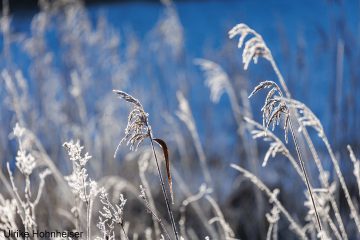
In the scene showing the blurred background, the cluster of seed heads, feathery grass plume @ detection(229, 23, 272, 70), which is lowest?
the cluster of seed heads

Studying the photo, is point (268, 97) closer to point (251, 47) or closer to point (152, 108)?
point (251, 47)

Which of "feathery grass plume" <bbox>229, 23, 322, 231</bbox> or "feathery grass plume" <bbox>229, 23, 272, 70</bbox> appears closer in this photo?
"feathery grass plume" <bbox>229, 23, 322, 231</bbox>

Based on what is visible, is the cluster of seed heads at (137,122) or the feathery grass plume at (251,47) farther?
the feathery grass plume at (251,47)

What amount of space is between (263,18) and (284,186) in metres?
Result: 8.08

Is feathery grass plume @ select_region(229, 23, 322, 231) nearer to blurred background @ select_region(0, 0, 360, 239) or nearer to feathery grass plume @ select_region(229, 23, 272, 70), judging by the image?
feathery grass plume @ select_region(229, 23, 272, 70)

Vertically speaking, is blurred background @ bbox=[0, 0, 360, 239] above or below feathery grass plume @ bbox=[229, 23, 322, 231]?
above

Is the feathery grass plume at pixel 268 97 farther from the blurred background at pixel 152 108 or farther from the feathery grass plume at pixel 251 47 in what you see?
the blurred background at pixel 152 108

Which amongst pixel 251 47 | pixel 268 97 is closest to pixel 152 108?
pixel 251 47

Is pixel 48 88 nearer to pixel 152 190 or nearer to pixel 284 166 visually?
pixel 152 190

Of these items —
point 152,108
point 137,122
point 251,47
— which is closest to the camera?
point 137,122

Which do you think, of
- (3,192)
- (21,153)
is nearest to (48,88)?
(3,192)

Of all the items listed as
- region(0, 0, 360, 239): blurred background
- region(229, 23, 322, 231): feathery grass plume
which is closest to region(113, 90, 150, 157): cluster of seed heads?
region(229, 23, 322, 231): feathery grass plume

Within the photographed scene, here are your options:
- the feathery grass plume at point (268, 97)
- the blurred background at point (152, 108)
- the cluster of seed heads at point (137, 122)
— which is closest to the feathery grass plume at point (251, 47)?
the feathery grass plume at point (268, 97)

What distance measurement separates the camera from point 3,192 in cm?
389
